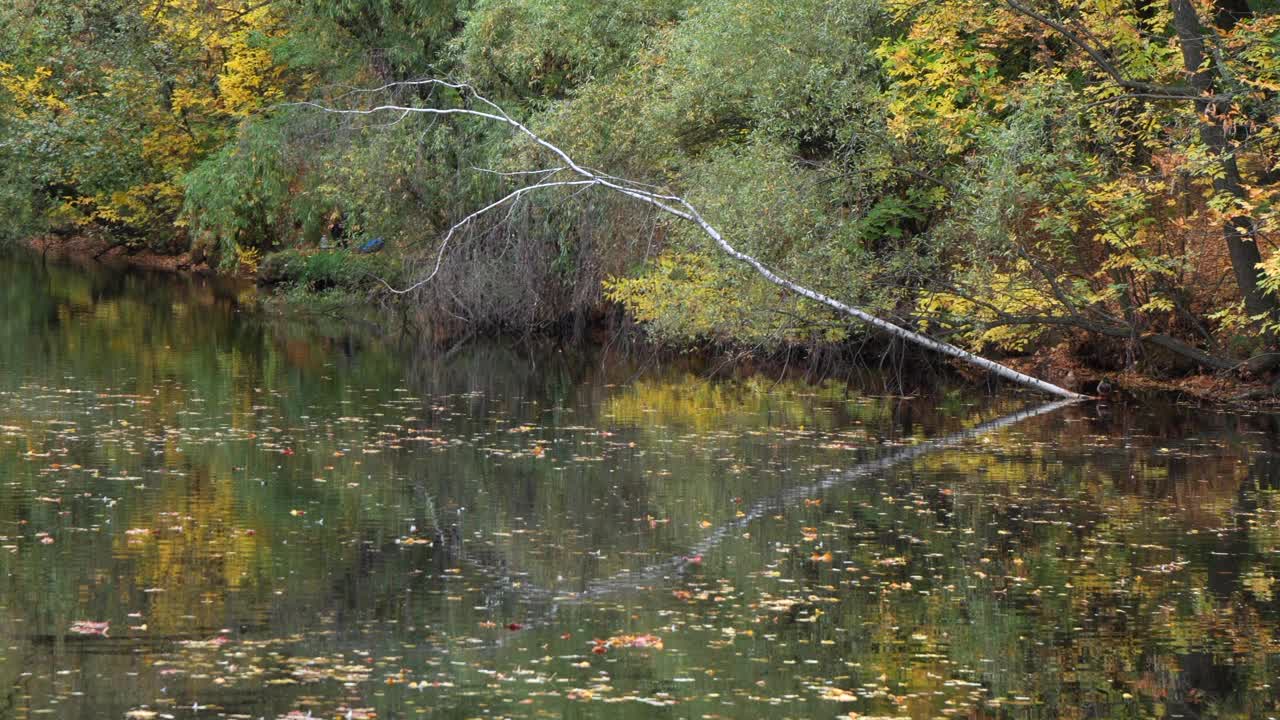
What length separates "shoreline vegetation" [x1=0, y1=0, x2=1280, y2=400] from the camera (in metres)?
21.2

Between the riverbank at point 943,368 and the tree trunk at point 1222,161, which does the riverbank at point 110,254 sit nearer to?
the riverbank at point 943,368

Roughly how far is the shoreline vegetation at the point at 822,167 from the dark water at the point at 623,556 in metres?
2.08

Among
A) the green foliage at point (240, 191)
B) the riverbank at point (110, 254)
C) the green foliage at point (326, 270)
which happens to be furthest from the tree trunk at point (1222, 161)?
the riverbank at point (110, 254)

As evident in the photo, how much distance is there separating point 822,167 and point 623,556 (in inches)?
492

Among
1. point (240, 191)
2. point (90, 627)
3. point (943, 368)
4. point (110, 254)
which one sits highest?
point (240, 191)

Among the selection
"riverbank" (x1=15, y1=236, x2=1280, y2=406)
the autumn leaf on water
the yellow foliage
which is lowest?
the autumn leaf on water

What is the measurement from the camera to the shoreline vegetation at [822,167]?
2120 cm

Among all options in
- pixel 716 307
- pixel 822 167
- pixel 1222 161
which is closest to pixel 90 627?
pixel 716 307

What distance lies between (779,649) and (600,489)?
5525mm

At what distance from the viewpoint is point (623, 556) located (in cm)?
1176

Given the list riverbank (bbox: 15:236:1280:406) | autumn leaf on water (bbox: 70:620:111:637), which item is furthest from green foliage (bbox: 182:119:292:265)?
autumn leaf on water (bbox: 70:620:111:637)

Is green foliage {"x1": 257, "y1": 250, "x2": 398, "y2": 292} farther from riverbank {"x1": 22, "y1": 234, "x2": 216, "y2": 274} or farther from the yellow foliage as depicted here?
riverbank {"x1": 22, "y1": 234, "x2": 216, "y2": 274}

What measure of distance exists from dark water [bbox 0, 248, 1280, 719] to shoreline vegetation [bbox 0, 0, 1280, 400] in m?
2.08

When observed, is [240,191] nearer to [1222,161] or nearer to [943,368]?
[943,368]
